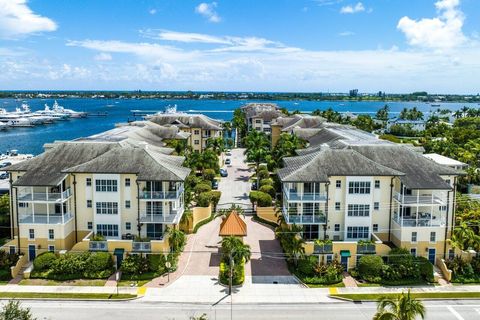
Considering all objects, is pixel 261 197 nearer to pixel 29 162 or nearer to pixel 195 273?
pixel 195 273

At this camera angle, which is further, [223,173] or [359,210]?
[223,173]

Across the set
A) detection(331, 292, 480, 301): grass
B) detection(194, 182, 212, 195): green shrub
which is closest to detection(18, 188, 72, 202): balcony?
detection(194, 182, 212, 195): green shrub

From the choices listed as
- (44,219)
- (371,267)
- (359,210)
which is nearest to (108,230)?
(44,219)

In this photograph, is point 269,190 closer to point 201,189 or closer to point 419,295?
point 201,189

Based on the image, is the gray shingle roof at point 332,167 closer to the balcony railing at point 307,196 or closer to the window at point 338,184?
the window at point 338,184

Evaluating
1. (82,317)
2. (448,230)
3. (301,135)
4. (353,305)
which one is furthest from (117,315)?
(301,135)

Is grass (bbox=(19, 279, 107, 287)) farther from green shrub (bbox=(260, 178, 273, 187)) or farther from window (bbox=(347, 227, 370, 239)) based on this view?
green shrub (bbox=(260, 178, 273, 187))
